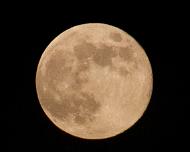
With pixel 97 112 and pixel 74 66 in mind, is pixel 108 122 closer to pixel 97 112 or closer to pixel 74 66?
pixel 97 112

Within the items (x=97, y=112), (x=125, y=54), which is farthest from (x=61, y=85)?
(x=125, y=54)

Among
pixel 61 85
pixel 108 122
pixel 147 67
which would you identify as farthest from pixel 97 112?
pixel 147 67

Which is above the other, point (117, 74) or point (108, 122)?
point (117, 74)

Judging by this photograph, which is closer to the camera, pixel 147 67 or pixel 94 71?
pixel 94 71

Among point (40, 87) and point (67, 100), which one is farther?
point (40, 87)

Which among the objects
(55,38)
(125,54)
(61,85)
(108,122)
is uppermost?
(55,38)

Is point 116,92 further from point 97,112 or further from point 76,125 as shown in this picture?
point 76,125
